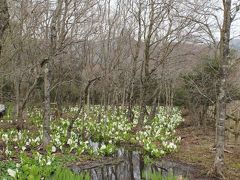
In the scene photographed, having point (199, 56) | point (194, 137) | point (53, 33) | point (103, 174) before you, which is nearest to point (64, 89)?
point (199, 56)

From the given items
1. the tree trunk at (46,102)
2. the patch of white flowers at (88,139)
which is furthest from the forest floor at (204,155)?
the tree trunk at (46,102)

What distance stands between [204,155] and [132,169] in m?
2.94

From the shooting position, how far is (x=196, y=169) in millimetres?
9188

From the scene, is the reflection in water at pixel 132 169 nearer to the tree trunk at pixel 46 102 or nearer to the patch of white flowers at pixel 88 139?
the patch of white flowers at pixel 88 139

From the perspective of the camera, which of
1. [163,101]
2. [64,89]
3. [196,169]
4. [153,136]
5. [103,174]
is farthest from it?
[163,101]

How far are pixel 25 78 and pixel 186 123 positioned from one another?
31.2 feet

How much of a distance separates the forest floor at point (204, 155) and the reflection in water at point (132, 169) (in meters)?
0.54

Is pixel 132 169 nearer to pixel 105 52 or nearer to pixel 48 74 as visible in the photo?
pixel 48 74

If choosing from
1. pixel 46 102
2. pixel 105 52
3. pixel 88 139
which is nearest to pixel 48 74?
pixel 46 102

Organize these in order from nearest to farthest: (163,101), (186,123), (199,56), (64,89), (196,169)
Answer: (196,169), (199,56), (186,123), (64,89), (163,101)

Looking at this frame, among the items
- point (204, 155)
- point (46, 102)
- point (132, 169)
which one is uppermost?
point (46, 102)

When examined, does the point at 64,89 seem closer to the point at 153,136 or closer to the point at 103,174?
the point at 153,136

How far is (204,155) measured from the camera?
429 inches

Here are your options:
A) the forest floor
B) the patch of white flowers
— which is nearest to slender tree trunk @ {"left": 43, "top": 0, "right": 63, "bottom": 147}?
the patch of white flowers
